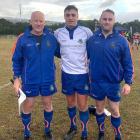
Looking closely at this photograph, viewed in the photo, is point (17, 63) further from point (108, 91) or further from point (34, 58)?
point (108, 91)

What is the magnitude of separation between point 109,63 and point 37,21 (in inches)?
48.3

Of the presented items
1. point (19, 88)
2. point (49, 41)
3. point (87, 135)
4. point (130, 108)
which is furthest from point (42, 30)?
point (130, 108)

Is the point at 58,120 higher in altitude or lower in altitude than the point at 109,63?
lower

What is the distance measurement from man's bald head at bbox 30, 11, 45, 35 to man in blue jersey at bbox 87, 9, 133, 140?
756mm

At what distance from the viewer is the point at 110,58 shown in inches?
214

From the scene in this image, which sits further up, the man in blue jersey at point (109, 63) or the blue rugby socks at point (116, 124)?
the man in blue jersey at point (109, 63)

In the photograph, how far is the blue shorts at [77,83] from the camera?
5.80 meters

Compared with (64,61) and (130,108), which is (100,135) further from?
(130,108)

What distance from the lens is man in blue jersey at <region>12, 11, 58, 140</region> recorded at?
5.58 m

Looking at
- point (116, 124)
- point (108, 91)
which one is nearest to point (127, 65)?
point (108, 91)

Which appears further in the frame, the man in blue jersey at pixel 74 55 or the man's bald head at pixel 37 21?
the man in blue jersey at pixel 74 55

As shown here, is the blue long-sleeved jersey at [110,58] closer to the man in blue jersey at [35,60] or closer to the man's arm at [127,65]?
the man's arm at [127,65]

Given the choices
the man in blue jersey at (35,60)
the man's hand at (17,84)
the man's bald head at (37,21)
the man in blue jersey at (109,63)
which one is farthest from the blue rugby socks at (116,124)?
the man's bald head at (37,21)

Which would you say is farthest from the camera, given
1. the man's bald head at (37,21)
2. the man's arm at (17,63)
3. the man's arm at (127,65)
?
the man's arm at (17,63)
